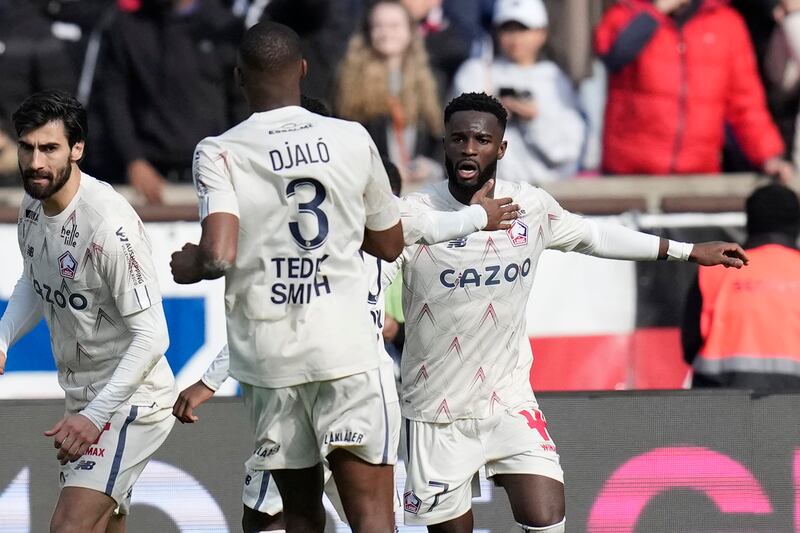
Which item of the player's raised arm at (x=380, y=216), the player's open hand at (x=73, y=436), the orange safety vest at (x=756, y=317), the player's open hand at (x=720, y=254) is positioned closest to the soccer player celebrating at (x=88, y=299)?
the player's open hand at (x=73, y=436)

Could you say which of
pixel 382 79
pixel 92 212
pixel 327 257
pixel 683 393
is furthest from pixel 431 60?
pixel 327 257

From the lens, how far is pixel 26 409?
7.27m

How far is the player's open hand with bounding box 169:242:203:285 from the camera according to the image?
446 cm

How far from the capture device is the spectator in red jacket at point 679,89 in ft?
32.2

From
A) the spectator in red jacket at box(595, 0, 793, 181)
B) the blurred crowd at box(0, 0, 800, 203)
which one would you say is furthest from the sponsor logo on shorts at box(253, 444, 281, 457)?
the spectator in red jacket at box(595, 0, 793, 181)

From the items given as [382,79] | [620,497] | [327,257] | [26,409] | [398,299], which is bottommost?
[620,497]

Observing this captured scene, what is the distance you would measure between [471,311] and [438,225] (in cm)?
117

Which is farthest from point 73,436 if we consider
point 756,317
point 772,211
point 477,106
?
point 772,211

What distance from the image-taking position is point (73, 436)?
16.7ft

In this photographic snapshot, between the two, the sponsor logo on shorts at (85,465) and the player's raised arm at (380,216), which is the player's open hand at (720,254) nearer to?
the player's raised arm at (380,216)

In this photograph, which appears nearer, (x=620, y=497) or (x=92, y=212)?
(x=92, y=212)

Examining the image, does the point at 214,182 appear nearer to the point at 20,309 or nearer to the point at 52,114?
the point at 52,114

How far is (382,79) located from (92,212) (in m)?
4.66

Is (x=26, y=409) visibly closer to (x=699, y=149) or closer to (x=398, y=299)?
(x=398, y=299)
